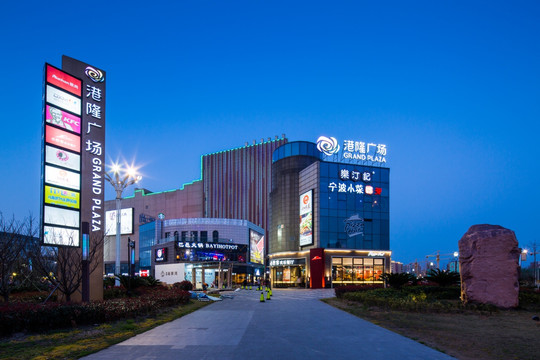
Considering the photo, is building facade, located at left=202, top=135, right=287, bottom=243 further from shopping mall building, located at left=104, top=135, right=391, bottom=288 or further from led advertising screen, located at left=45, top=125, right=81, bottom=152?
led advertising screen, located at left=45, top=125, right=81, bottom=152

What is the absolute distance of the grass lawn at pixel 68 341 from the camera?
35.2ft

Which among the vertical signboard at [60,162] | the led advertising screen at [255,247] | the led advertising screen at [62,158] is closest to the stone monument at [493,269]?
the vertical signboard at [60,162]

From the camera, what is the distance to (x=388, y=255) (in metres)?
70.9

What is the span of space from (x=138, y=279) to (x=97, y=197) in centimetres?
975

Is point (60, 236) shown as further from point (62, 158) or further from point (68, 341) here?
point (68, 341)

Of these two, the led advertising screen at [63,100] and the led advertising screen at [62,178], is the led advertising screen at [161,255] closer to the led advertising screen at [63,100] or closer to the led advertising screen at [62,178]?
the led advertising screen at [62,178]

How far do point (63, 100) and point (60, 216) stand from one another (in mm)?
5834

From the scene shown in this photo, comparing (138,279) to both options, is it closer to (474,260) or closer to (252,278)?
(474,260)

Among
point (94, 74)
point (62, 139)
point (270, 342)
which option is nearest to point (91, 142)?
point (62, 139)

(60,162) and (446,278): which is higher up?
(60,162)

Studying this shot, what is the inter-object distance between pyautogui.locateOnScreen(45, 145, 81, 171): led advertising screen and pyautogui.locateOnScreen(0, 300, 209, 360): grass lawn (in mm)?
9061

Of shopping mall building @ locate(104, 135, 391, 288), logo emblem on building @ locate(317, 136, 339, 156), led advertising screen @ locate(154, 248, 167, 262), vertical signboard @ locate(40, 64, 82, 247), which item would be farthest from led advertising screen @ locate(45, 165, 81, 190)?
led advertising screen @ locate(154, 248, 167, 262)

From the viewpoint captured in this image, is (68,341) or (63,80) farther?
(63,80)

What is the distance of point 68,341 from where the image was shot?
12633 mm
